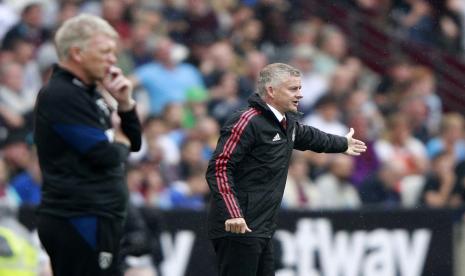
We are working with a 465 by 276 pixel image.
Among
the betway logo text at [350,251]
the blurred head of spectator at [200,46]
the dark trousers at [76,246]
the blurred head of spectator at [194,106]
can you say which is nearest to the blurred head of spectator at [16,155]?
the blurred head of spectator at [194,106]

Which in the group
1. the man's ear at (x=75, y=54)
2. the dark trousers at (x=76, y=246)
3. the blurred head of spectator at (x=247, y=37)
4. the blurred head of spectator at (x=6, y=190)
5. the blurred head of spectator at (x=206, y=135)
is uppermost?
the blurred head of spectator at (x=247, y=37)

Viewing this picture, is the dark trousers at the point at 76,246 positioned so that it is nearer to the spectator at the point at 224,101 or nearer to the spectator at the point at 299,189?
the spectator at the point at 299,189

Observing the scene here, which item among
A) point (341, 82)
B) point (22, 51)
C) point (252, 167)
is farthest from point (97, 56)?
point (341, 82)

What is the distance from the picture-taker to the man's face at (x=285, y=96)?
299 inches

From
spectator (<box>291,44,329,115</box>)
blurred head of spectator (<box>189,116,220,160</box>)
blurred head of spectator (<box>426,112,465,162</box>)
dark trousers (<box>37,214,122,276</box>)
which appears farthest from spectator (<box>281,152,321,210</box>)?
dark trousers (<box>37,214,122,276</box>)

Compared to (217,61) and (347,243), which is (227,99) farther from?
(347,243)

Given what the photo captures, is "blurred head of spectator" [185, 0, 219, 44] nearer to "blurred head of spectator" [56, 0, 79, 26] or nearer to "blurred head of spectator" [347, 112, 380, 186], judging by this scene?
"blurred head of spectator" [56, 0, 79, 26]

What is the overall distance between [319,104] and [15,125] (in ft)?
12.4

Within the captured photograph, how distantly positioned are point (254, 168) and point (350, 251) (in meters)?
4.22

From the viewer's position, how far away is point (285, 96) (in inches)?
299

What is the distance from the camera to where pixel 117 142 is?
653 centimetres

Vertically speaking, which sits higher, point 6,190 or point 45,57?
point 45,57

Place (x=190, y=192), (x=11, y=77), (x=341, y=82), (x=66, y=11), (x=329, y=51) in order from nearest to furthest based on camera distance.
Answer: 1. (x=190, y=192)
2. (x=11, y=77)
3. (x=66, y=11)
4. (x=341, y=82)
5. (x=329, y=51)

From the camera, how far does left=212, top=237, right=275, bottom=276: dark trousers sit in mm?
7562
